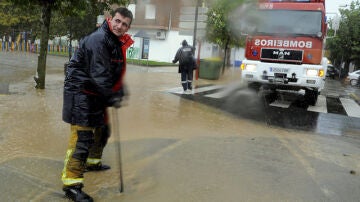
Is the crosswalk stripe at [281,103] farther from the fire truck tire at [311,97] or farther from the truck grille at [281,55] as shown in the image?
the truck grille at [281,55]

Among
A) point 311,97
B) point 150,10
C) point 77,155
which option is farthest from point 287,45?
point 77,155

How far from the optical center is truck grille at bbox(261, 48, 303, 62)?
32.8ft

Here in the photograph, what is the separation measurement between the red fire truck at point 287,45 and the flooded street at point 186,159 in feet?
8.03

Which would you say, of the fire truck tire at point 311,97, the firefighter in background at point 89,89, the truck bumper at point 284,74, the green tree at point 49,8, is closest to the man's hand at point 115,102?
the firefighter in background at point 89,89

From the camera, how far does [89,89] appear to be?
142 inches

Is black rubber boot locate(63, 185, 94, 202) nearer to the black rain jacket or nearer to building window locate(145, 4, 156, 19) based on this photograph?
the black rain jacket

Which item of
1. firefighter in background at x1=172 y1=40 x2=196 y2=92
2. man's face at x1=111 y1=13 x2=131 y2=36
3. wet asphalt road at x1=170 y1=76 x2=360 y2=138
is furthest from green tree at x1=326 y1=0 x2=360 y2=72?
man's face at x1=111 y1=13 x2=131 y2=36

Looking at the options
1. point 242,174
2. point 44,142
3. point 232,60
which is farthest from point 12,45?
point 242,174

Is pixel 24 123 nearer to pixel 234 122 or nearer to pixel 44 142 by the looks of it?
pixel 44 142

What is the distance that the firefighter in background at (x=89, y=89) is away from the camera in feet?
11.4

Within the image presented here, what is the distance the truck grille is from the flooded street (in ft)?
9.05

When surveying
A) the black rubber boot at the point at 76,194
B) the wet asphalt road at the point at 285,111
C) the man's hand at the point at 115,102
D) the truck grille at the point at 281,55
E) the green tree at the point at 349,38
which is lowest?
the black rubber boot at the point at 76,194

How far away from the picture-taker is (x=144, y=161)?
4883mm

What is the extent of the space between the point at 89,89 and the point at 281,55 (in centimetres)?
767
